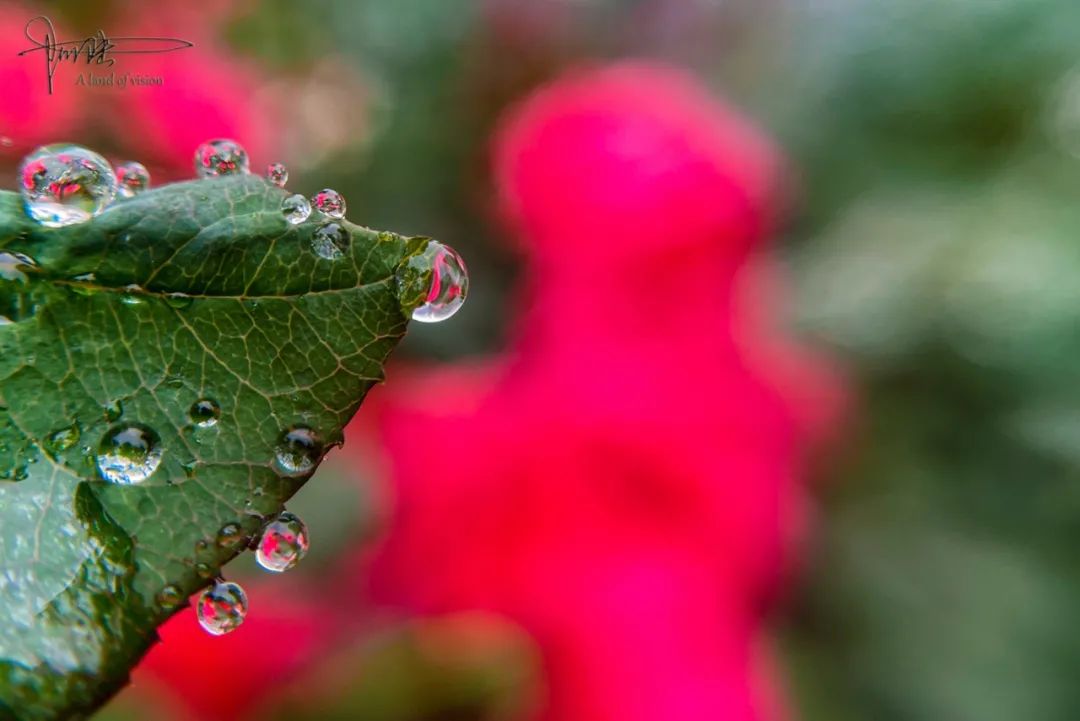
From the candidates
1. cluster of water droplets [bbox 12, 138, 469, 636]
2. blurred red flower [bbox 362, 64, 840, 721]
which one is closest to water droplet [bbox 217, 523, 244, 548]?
cluster of water droplets [bbox 12, 138, 469, 636]

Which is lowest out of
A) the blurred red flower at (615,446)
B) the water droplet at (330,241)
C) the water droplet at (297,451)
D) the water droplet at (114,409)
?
the water droplet at (114,409)

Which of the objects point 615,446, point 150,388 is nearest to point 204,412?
point 150,388

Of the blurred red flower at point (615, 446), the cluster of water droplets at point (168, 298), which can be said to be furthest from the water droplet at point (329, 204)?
the blurred red flower at point (615, 446)

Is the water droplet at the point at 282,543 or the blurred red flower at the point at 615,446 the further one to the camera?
the blurred red flower at the point at 615,446

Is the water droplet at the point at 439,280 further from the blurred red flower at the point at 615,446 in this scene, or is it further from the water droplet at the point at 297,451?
the blurred red flower at the point at 615,446

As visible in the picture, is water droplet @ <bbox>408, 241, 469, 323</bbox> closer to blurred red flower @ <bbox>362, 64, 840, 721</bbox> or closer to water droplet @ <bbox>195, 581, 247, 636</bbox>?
water droplet @ <bbox>195, 581, 247, 636</bbox>

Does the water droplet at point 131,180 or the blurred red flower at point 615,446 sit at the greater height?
the blurred red flower at point 615,446

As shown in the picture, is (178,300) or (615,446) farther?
(615,446)

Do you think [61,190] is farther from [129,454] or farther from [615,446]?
[615,446]
